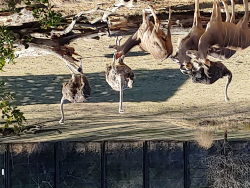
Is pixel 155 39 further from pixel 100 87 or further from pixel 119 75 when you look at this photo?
pixel 100 87

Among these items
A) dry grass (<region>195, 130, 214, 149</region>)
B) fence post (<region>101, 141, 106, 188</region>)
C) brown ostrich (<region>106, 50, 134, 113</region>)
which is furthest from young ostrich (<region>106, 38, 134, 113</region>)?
fence post (<region>101, 141, 106, 188</region>)

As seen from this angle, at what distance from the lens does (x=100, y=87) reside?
9.13ft

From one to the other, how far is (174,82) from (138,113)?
47 centimetres

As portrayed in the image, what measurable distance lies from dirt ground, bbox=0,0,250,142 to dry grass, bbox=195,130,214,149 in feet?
0.10

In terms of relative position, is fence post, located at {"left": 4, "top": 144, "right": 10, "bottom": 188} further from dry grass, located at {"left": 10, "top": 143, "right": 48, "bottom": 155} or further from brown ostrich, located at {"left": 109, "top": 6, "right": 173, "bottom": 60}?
brown ostrich, located at {"left": 109, "top": 6, "right": 173, "bottom": 60}

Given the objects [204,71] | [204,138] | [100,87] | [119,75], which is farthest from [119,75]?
[204,138]

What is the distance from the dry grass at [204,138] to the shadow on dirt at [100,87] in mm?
601

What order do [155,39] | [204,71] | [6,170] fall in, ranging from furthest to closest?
[6,170], [204,71], [155,39]

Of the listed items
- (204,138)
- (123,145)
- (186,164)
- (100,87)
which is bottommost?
(186,164)

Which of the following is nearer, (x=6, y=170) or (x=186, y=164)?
(x=6, y=170)

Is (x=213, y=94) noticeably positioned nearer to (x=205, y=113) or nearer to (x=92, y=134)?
(x=205, y=113)

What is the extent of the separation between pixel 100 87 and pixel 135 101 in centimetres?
40

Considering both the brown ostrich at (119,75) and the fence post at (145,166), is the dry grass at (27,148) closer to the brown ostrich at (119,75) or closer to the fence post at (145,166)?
the fence post at (145,166)

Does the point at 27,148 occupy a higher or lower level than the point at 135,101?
lower
